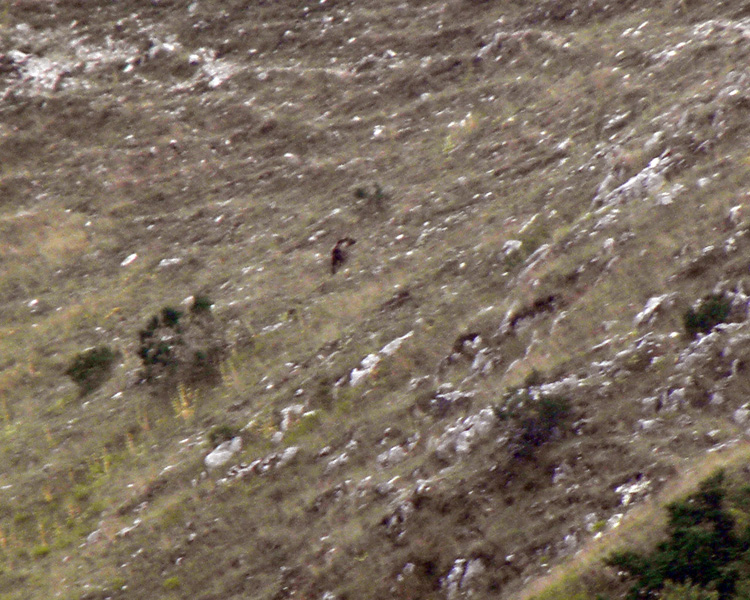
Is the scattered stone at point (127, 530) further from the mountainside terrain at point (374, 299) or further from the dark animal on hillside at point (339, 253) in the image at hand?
the dark animal on hillside at point (339, 253)

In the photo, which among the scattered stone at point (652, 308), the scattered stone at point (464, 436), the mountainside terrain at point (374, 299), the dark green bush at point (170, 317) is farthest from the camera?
the dark green bush at point (170, 317)

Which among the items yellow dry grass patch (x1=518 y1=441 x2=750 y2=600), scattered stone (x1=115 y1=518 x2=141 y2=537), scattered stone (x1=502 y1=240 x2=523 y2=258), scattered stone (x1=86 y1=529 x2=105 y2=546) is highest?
scattered stone (x1=502 y1=240 x2=523 y2=258)

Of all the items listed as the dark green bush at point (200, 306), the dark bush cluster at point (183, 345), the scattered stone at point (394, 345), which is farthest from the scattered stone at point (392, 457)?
the dark green bush at point (200, 306)

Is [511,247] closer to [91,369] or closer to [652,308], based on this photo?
[652,308]

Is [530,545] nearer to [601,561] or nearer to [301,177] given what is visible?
[601,561]

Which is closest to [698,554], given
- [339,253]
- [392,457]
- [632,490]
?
[632,490]

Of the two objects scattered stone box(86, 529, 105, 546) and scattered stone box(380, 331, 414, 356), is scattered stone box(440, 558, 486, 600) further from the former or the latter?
scattered stone box(86, 529, 105, 546)

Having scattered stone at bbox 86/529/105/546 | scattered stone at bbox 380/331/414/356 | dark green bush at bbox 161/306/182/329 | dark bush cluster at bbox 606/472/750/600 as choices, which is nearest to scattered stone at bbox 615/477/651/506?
dark bush cluster at bbox 606/472/750/600
